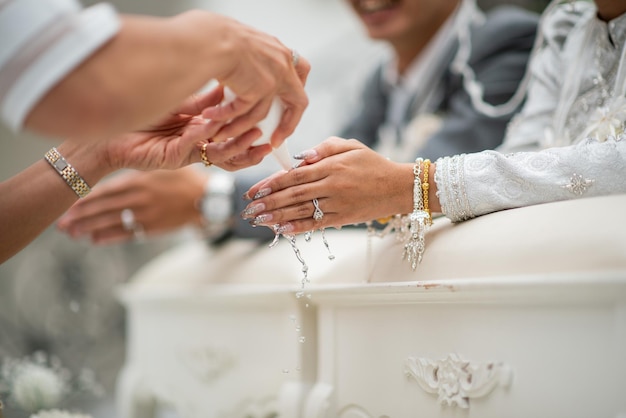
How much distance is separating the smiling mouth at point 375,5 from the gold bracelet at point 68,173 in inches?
37.9

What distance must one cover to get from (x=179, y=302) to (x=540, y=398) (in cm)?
102

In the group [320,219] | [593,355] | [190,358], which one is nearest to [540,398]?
[593,355]

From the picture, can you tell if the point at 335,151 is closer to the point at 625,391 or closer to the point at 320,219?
the point at 320,219

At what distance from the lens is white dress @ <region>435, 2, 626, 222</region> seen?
0.91 metres

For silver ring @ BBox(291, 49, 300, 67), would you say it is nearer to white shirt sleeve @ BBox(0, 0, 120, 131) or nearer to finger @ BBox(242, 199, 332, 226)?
finger @ BBox(242, 199, 332, 226)

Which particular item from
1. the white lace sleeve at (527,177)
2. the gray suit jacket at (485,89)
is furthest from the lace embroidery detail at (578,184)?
the gray suit jacket at (485,89)

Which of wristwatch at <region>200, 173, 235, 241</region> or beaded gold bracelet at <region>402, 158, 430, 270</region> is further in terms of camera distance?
wristwatch at <region>200, 173, 235, 241</region>

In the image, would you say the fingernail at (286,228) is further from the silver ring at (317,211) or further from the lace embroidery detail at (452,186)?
the lace embroidery detail at (452,186)

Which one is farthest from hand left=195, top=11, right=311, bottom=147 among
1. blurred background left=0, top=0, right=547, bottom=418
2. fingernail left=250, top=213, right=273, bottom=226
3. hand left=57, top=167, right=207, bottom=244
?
blurred background left=0, top=0, right=547, bottom=418

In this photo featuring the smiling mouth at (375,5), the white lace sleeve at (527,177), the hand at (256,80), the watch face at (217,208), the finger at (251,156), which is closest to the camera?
the hand at (256,80)

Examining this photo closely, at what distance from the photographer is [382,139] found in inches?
76.4

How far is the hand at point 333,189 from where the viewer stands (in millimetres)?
938

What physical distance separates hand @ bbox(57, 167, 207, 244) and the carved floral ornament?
0.92 m

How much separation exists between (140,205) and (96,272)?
5.03 ft
